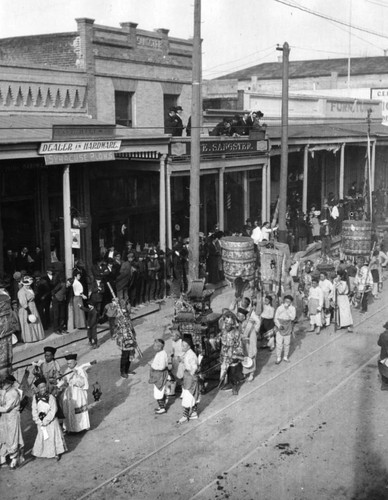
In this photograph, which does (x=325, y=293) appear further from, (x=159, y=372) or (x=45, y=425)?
(x=45, y=425)

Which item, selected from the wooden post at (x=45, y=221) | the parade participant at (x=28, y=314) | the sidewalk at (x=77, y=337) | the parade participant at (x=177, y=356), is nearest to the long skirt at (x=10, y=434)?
the parade participant at (x=177, y=356)

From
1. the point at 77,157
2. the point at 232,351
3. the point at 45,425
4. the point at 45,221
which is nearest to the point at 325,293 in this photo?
the point at 232,351

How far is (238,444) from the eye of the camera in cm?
1048

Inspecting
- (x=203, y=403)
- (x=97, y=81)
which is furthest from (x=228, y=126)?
(x=203, y=403)

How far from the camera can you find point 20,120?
672 inches

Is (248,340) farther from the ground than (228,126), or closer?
closer

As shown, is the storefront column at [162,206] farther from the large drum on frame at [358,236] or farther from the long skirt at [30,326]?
the large drum on frame at [358,236]

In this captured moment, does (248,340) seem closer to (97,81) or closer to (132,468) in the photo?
(132,468)

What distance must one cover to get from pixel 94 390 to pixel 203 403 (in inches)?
73.2

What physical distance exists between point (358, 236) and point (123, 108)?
8345 millimetres

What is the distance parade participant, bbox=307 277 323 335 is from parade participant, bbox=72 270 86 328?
5.08 m

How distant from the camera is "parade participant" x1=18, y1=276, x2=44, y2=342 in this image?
14.2 meters

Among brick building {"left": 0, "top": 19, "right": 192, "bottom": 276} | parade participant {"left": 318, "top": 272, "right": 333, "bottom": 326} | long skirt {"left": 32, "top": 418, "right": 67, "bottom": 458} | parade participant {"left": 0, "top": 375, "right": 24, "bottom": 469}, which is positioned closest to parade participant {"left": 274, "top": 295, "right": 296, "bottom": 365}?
parade participant {"left": 318, "top": 272, "right": 333, "bottom": 326}

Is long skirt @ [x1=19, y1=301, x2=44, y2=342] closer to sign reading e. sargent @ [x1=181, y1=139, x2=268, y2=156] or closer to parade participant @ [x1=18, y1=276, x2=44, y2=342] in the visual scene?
parade participant @ [x1=18, y1=276, x2=44, y2=342]
